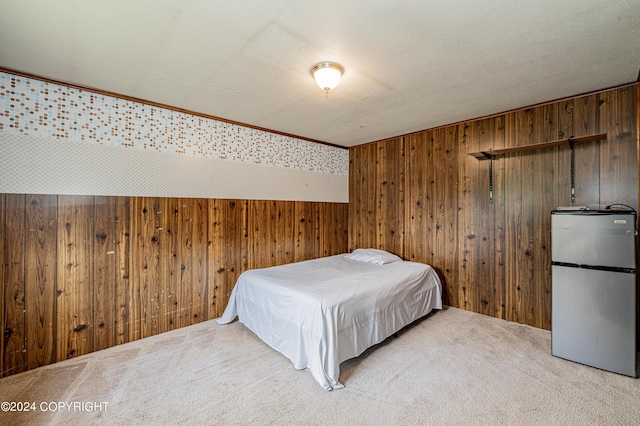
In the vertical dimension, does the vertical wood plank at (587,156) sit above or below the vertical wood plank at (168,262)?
above

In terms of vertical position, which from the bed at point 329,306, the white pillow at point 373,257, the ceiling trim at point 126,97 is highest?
the ceiling trim at point 126,97

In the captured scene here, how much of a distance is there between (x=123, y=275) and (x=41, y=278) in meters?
0.57

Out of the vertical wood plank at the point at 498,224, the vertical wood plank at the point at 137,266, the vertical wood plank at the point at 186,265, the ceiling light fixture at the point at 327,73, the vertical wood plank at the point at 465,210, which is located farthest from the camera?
the vertical wood plank at the point at 465,210

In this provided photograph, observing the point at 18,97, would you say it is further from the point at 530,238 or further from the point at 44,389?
the point at 530,238

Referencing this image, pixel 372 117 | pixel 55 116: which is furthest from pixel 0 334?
pixel 372 117

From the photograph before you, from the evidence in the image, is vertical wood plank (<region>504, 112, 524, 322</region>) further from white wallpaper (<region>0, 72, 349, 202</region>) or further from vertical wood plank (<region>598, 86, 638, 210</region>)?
white wallpaper (<region>0, 72, 349, 202</region>)

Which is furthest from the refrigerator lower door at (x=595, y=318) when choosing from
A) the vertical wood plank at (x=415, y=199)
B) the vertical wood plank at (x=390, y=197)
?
the vertical wood plank at (x=390, y=197)

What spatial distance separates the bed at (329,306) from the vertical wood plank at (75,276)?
1.24m

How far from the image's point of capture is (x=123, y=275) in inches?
106

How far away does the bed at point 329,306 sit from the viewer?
2.16 meters

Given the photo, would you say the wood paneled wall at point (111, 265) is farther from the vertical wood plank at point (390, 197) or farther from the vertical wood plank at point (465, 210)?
the vertical wood plank at point (465, 210)

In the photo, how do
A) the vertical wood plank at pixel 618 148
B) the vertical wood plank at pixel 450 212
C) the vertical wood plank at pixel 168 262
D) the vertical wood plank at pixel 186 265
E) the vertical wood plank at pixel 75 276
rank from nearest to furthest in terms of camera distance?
the vertical wood plank at pixel 75 276 < the vertical wood plank at pixel 618 148 < the vertical wood plank at pixel 168 262 < the vertical wood plank at pixel 186 265 < the vertical wood plank at pixel 450 212

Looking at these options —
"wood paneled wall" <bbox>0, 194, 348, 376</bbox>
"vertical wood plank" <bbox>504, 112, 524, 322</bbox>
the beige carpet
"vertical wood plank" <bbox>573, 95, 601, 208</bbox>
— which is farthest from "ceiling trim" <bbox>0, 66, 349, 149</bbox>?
"vertical wood plank" <bbox>573, 95, 601, 208</bbox>

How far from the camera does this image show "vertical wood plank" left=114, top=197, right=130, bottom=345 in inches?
105
